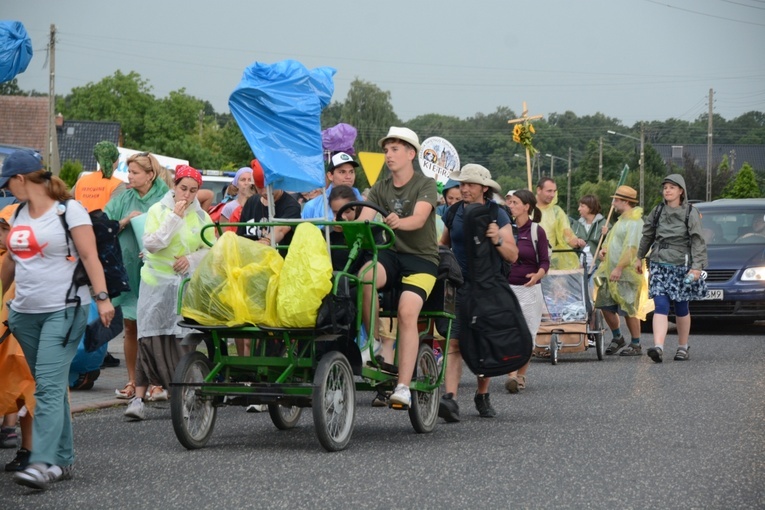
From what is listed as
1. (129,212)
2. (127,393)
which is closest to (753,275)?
(129,212)

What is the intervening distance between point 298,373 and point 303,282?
2.88ft

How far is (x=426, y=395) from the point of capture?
8938 millimetres

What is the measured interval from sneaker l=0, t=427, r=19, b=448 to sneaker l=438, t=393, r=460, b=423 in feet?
9.75

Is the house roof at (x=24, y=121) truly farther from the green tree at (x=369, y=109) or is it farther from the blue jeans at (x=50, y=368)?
the blue jeans at (x=50, y=368)

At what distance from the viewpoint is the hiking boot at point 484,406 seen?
9.60 meters

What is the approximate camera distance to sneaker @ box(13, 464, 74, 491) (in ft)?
20.6

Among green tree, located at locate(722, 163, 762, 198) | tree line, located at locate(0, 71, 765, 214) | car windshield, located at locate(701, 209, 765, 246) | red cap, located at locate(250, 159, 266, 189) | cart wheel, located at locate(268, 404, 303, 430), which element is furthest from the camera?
tree line, located at locate(0, 71, 765, 214)

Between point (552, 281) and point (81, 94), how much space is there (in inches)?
3822

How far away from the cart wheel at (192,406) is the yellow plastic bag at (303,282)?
0.67m

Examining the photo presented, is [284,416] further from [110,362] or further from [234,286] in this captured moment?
[110,362]

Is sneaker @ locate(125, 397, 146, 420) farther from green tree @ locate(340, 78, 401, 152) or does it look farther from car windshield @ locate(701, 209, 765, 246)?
green tree @ locate(340, 78, 401, 152)

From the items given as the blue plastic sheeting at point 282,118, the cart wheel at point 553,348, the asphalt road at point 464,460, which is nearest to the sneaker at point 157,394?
the asphalt road at point 464,460

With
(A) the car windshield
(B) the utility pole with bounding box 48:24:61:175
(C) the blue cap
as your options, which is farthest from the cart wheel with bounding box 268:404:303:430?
(B) the utility pole with bounding box 48:24:61:175

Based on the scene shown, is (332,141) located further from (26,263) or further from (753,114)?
(753,114)
